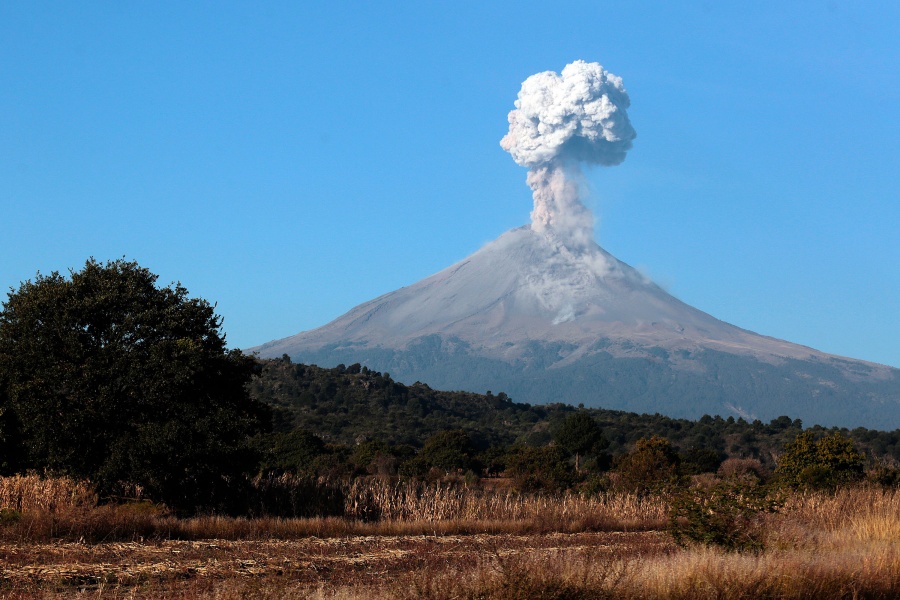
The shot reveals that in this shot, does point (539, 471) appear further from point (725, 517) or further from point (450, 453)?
point (725, 517)

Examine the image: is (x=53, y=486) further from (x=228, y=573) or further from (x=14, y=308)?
(x=228, y=573)

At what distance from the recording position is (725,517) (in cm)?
1627

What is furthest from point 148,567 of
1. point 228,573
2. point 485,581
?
point 485,581

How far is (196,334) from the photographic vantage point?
24.0 m

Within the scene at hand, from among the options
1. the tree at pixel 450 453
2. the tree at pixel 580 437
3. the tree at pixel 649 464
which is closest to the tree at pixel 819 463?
the tree at pixel 649 464

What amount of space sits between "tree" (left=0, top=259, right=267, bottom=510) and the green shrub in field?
9870mm

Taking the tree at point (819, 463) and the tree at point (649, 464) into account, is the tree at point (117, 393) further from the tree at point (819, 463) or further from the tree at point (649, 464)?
the tree at point (649, 464)

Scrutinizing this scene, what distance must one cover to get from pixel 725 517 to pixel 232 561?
799cm

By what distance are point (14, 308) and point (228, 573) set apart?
41.7 feet

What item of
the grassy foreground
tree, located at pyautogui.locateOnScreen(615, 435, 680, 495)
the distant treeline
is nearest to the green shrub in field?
the grassy foreground

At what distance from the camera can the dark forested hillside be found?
69.6 meters

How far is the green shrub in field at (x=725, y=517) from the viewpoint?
15.9 m

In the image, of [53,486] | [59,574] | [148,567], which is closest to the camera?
[59,574]

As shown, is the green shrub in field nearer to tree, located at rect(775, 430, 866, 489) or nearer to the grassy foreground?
the grassy foreground
